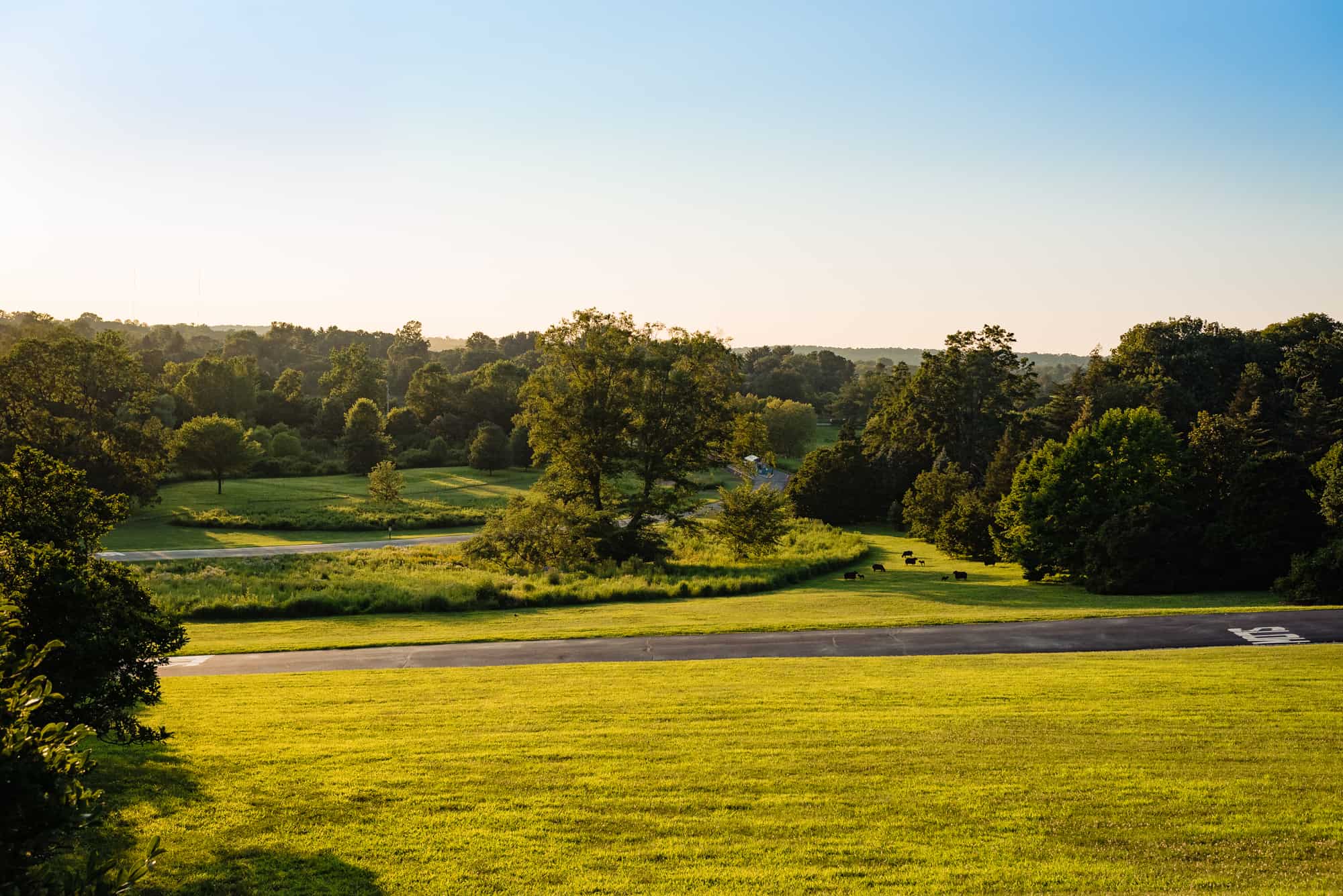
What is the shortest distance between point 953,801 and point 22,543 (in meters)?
11.8

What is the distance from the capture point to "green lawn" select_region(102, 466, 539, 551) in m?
56.9

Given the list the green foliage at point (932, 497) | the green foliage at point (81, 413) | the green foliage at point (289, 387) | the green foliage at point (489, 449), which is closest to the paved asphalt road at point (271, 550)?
the green foliage at point (81, 413)

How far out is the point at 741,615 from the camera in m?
28.5

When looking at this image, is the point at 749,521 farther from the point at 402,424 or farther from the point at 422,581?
the point at 402,424

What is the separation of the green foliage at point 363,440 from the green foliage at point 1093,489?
69.5 meters

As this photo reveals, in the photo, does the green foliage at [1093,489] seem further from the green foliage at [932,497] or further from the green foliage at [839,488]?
the green foliage at [839,488]

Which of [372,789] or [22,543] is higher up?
[22,543]

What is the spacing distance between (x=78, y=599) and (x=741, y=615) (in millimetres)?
20155

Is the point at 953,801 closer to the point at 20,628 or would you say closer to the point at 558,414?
the point at 20,628

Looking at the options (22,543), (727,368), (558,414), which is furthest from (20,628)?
(727,368)

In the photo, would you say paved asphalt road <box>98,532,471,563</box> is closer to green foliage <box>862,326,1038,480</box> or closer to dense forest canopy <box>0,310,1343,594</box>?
dense forest canopy <box>0,310,1343,594</box>

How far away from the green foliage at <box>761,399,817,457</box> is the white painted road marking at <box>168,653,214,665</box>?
286ft

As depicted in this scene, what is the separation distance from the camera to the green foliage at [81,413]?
2282 inches

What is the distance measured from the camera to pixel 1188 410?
64.4m
